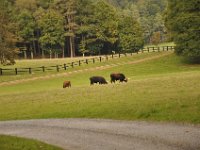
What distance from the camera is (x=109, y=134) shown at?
51.5 ft

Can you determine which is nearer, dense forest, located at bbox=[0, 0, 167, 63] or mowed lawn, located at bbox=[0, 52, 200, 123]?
mowed lawn, located at bbox=[0, 52, 200, 123]

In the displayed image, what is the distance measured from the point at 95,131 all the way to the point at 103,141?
2.03 metres

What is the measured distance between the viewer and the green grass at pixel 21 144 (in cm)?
1343

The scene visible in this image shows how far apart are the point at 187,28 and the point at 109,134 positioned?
46.4 meters

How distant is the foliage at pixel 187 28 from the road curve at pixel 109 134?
136 feet

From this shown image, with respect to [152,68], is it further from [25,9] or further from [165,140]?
[25,9]

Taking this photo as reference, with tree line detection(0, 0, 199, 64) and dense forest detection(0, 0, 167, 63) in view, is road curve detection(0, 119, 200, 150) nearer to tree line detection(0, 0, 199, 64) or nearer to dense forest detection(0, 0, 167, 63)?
tree line detection(0, 0, 199, 64)

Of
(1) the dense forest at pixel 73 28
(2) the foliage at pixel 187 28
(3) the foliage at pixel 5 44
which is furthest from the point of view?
(1) the dense forest at pixel 73 28

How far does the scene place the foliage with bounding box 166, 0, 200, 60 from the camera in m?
58.0

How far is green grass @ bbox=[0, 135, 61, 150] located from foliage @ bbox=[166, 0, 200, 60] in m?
46.0

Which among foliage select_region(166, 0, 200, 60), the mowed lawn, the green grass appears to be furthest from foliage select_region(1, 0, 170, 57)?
the green grass

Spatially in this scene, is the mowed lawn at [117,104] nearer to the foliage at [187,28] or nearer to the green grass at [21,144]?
the green grass at [21,144]

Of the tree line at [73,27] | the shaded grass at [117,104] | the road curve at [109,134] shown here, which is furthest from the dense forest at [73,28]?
the road curve at [109,134]

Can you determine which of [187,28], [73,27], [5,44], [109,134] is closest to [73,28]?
[73,27]
